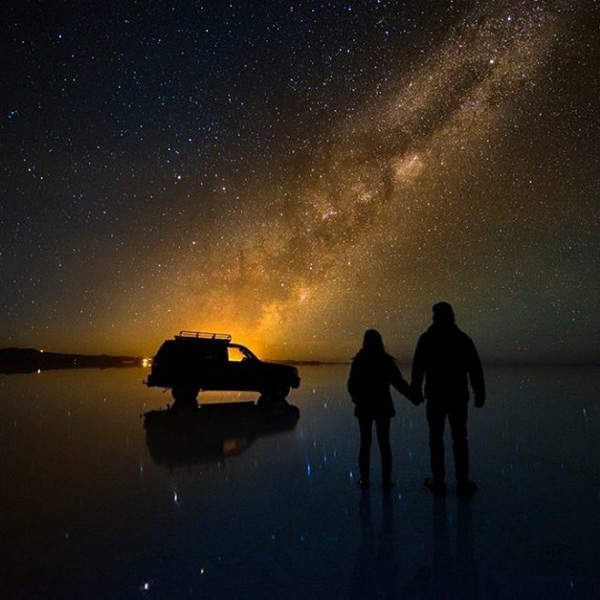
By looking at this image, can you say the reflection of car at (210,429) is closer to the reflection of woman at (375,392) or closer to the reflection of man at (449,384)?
the reflection of woman at (375,392)

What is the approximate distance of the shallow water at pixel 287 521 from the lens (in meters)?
Result: 3.40

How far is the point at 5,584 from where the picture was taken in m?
3.43

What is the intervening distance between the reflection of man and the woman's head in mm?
531

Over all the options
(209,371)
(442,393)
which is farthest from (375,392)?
(209,371)

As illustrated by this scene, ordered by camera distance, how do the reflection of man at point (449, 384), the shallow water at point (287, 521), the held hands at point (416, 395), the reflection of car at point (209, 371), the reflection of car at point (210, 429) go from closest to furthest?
the shallow water at point (287, 521) → the reflection of man at point (449, 384) → the held hands at point (416, 395) → the reflection of car at point (210, 429) → the reflection of car at point (209, 371)

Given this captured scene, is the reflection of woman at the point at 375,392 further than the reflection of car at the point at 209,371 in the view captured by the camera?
No

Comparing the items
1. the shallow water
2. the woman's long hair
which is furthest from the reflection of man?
the woman's long hair

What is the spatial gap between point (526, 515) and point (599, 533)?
2.13ft

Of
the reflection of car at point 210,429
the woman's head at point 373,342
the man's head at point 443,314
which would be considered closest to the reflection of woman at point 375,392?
the woman's head at point 373,342

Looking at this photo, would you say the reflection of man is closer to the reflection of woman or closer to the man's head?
the man's head

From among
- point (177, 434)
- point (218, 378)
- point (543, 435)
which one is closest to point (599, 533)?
point (543, 435)

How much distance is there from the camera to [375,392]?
5.92 metres

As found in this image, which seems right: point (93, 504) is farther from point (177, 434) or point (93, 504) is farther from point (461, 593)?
point (177, 434)

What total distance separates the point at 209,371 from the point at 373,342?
10914 mm
